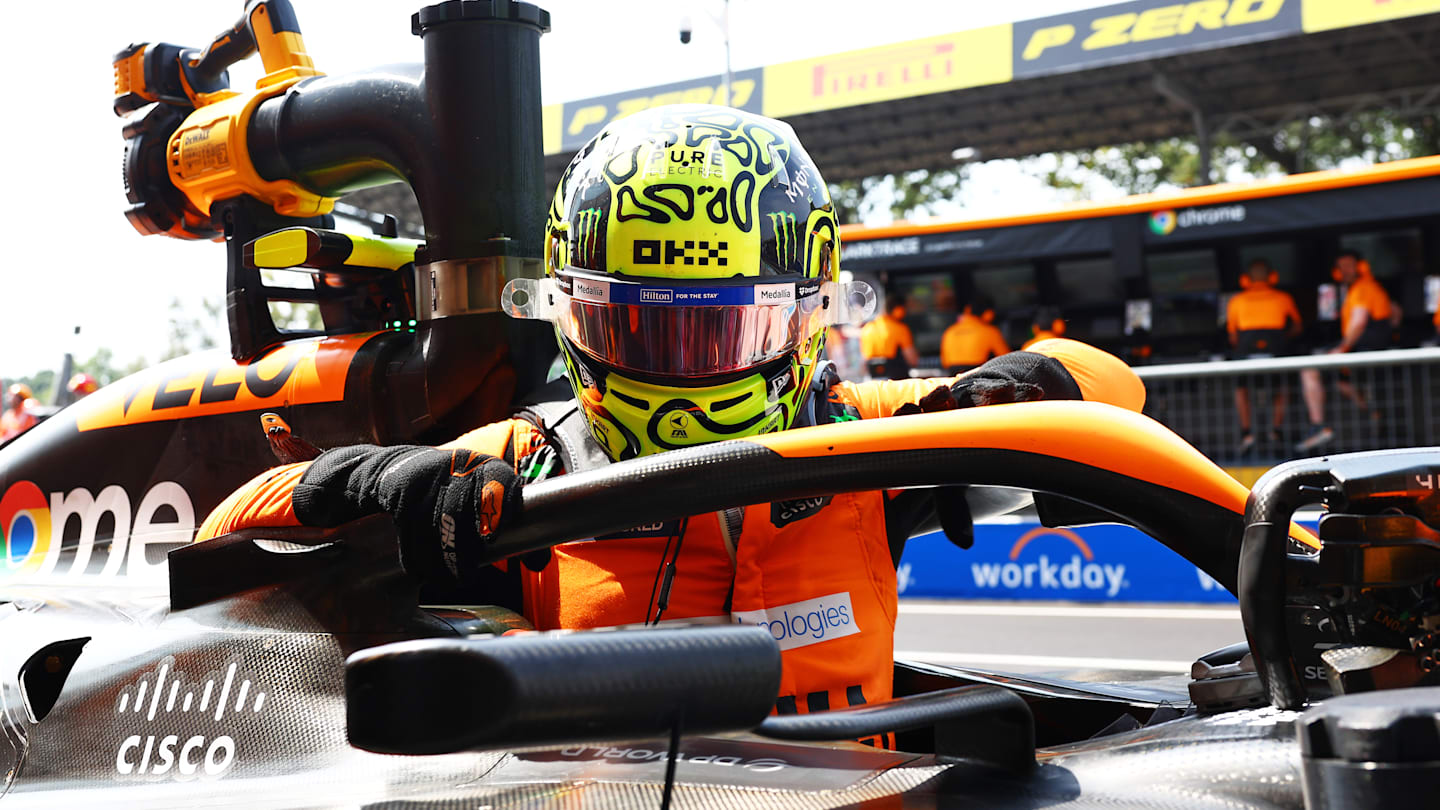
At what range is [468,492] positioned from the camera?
1.34 metres

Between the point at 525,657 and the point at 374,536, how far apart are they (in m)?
0.73

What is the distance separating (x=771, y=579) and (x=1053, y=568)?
18.5 ft

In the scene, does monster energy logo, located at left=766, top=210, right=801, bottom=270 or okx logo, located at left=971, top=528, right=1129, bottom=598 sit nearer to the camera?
monster energy logo, located at left=766, top=210, right=801, bottom=270

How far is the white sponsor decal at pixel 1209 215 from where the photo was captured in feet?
32.2

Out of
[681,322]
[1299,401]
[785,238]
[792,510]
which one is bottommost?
[1299,401]

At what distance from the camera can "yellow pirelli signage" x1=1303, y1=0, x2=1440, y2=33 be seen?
10.6 meters

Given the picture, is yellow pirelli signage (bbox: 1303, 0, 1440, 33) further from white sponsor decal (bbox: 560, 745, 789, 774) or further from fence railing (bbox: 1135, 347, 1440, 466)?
white sponsor decal (bbox: 560, 745, 789, 774)

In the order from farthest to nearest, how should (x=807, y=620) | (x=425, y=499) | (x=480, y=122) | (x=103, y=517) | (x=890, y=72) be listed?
(x=890, y=72) < (x=103, y=517) < (x=480, y=122) < (x=807, y=620) < (x=425, y=499)

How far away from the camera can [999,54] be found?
13445 mm

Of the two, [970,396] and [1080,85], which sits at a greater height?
[1080,85]

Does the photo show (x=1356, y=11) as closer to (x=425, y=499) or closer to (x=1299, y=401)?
(x=1299, y=401)

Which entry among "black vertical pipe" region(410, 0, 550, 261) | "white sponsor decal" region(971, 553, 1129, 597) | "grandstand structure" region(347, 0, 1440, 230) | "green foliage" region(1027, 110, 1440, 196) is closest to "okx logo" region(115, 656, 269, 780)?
"black vertical pipe" region(410, 0, 550, 261)

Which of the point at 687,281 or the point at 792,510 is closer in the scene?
the point at 792,510

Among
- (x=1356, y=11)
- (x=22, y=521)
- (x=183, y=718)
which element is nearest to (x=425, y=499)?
(x=183, y=718)
